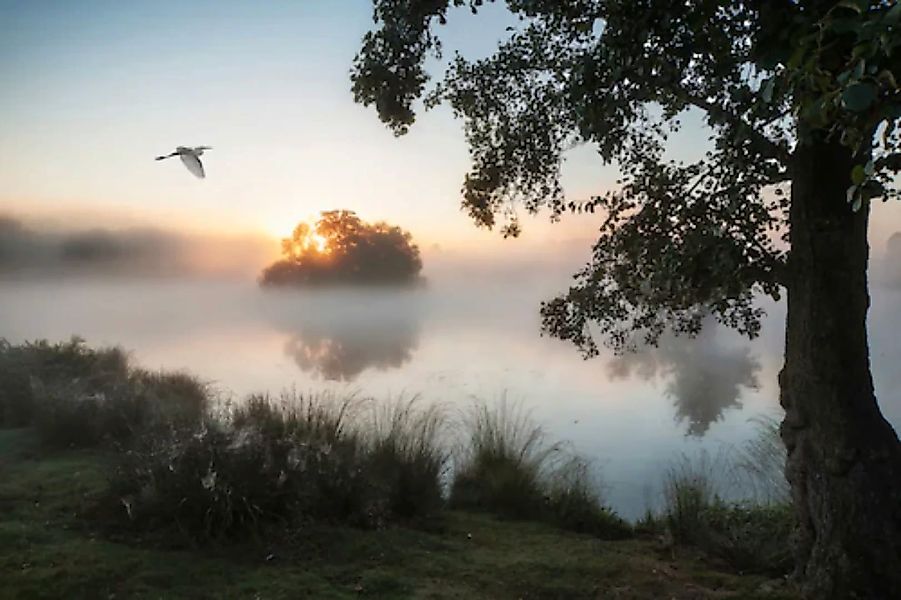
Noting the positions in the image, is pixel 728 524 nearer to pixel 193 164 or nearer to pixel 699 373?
pixel 193 164

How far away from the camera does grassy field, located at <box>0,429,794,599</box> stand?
2.90m

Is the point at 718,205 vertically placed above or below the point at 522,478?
above

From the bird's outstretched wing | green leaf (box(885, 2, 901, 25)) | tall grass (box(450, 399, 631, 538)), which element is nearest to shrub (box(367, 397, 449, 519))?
tall grass (box(450, 399, 631, 538))

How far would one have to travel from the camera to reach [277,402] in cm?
539

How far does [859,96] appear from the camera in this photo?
3.54ft

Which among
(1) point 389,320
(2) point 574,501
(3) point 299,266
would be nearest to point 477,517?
(2) point 574,501

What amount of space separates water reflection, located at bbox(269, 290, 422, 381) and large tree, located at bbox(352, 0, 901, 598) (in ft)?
21.0

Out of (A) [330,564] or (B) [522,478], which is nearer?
(A) [330,564]

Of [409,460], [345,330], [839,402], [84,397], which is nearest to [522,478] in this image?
[409,460]

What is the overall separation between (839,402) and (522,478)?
7.26ft

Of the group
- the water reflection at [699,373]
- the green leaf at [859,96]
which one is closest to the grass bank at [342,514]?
the green leaf at [859,96]

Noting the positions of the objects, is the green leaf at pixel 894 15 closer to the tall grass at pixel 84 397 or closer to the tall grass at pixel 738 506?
the tall grass at pixel 738 506

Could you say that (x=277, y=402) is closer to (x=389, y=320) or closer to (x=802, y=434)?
(x=802, y=434)

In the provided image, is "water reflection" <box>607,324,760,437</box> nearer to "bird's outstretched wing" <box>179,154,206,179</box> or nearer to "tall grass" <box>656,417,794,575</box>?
"tall grass" <box>656,417,794,575</box>
